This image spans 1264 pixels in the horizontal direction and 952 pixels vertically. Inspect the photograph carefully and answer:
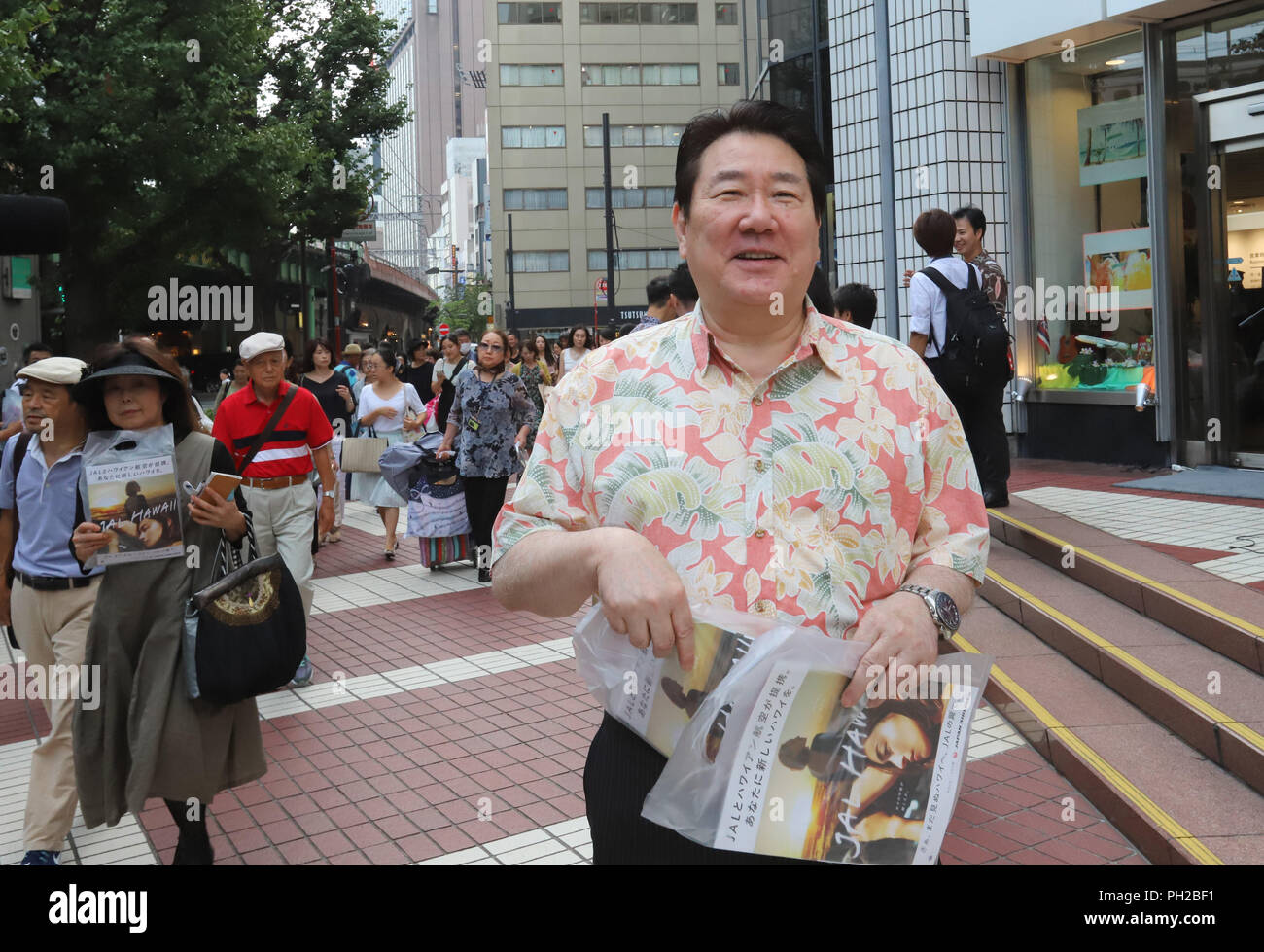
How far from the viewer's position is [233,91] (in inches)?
941

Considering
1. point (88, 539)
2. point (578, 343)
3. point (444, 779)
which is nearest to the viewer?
point (88, 539)

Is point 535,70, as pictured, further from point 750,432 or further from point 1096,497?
point 750,432

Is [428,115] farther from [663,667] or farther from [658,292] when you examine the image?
[663,667]

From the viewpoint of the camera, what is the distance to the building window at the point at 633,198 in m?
66.9

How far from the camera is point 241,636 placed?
423 centimetres

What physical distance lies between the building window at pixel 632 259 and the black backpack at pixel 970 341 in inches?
2374

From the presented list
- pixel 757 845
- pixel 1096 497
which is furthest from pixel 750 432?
pixel 1096 497

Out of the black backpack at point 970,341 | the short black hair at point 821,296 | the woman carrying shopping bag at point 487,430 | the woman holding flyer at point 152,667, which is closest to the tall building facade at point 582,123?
the woman carrying shopping bag at point 487,430

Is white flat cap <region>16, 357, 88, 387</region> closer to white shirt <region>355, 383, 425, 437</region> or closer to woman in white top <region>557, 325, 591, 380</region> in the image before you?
white shirt <region>355, 383, 425, 437</region>

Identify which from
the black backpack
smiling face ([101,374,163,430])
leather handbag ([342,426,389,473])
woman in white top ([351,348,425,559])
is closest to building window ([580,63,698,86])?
woman in white top ([351,348,425,559])

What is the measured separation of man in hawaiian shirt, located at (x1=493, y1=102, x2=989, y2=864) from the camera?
1935 millimetres

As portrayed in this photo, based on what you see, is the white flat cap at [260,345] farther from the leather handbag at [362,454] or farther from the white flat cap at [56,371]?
the leather handbag at [362,454]

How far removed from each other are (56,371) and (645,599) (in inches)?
163

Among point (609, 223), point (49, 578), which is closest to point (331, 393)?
point (49, 578)
